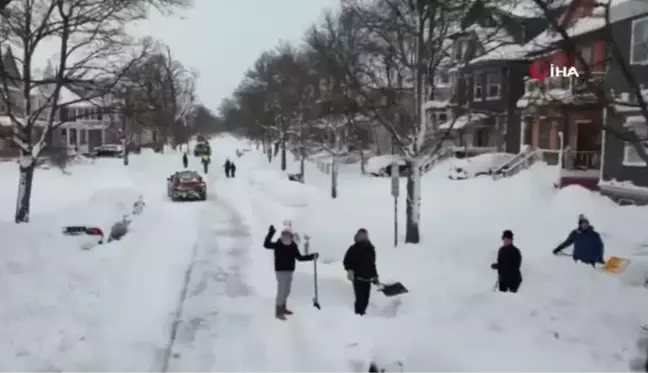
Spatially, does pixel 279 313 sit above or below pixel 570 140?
below

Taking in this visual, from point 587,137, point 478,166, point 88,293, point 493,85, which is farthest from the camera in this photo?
point 493,85

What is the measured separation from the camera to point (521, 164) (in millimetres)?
29906

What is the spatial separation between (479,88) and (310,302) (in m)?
30.8

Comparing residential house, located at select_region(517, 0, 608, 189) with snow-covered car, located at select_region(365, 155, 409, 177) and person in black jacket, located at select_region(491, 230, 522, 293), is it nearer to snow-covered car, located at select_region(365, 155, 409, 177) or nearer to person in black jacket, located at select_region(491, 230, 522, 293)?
snow-covered car, located at select_region(365, 155, 409, 177)

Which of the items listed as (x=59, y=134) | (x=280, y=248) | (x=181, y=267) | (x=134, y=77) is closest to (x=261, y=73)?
(x=59, y=134)

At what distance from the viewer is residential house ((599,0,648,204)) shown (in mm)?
20219

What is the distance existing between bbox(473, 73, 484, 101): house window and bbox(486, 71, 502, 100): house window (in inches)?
16.2

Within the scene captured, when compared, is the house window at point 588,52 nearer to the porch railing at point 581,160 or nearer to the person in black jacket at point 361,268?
the porch railing at point 581,160

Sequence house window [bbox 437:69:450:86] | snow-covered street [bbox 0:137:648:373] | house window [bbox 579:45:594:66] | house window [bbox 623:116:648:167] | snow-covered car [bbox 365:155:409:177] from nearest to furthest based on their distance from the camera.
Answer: snow-covered street [bbox 0:137:648:373], house window [bbox 623:116:648:167], house window [bbox 437:69:450:86], house window [bbox 579:45:594:66], snow-covered car [bbox 365:155:409:177]

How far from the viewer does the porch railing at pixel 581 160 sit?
25016 millimetres

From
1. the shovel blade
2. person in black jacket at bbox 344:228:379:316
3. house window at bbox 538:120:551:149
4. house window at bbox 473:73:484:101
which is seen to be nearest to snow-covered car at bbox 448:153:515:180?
house window at bbox 538:120:551:149

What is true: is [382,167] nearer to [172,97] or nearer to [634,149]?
[634,149]

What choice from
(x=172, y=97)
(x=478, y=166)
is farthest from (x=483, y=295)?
(x=172, y=97)

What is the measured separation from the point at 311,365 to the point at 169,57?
2765 inches
